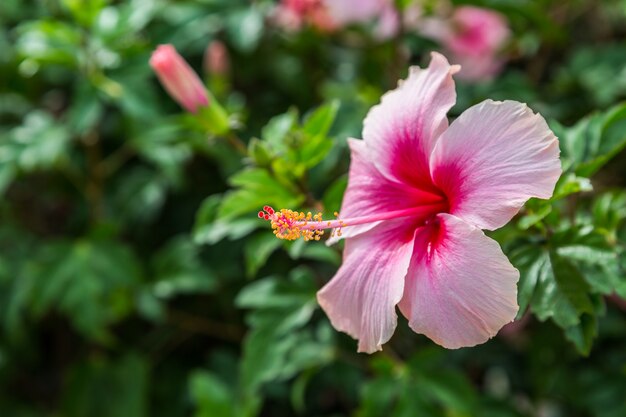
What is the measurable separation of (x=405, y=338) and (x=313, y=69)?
0.70m

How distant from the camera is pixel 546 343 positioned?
→ 145 centimetres

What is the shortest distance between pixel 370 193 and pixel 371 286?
0.48 feet

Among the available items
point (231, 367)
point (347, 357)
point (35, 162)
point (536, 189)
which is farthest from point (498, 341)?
point (35, 162)

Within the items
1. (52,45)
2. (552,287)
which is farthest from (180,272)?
(552,287)

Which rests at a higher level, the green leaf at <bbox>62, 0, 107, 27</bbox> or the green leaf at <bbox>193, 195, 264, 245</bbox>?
the green leaf at <bbox>62, 0, 107, 27</bbox>

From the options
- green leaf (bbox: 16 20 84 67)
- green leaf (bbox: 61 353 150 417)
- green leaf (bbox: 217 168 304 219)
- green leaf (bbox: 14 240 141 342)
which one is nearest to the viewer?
green leaf (bbox: 217 168 304 219)

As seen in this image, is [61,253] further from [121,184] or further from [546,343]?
[546,343]

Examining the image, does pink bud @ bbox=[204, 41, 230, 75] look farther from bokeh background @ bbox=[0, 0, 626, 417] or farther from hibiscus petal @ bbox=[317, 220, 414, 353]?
hibiscus petal @ bbox=[317, 220, 414, 353]

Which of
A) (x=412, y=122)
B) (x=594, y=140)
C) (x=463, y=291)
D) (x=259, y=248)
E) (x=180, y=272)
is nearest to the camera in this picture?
(x=463, y=291)

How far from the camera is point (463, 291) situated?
2.64ft

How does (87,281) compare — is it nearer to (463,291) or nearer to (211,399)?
(211,399)

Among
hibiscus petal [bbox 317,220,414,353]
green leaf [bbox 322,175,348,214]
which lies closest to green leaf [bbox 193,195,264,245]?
green leaf [bbox 322,175,348,214]

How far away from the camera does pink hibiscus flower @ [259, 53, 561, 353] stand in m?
0.80

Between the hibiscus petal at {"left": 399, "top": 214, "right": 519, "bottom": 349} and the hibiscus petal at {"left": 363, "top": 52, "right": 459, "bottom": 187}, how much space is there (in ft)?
0.40
